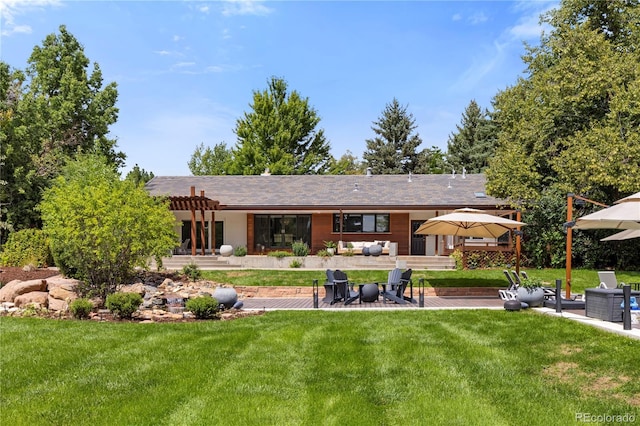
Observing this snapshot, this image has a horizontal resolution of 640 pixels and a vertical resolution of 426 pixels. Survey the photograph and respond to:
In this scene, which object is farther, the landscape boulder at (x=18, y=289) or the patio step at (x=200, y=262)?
the patio step at (x=200, y=262)

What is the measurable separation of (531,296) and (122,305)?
377 inches

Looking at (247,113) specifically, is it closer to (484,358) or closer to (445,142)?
(445,142)

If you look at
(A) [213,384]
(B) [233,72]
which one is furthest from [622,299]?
(B) [233,72]

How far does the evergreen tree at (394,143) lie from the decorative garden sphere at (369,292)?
37.6m

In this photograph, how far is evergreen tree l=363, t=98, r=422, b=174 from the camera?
50.0 metres

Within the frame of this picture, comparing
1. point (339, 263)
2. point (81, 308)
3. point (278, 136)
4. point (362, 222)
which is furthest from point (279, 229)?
point (278, 136)

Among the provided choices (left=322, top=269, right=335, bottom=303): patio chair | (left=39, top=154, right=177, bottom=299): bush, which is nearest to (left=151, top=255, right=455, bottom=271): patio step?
(left=39, top=154, right=177, bottom=299): bush

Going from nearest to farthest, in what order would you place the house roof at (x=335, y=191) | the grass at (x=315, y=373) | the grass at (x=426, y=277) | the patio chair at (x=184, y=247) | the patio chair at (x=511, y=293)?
the grass at (x=315, y=373) < the patio chair at (x=511, y=293) < the grass at (x=426, y=277) < the house roof at (x=335, y=191) < the patio chair at (x=184, y=247)

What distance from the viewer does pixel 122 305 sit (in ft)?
33.3

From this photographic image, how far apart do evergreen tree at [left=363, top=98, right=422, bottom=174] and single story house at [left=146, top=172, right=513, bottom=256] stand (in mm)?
21575

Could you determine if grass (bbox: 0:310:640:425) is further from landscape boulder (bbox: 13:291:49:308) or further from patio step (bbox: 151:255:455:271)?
patio step (bbox: 151:255:455:271)

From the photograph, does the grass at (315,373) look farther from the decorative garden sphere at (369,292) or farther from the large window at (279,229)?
the large window at (279,229)

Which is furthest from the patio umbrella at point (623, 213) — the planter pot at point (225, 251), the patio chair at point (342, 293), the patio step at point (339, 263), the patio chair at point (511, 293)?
the planter pot at point (225, 251)

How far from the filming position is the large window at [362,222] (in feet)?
85.9
